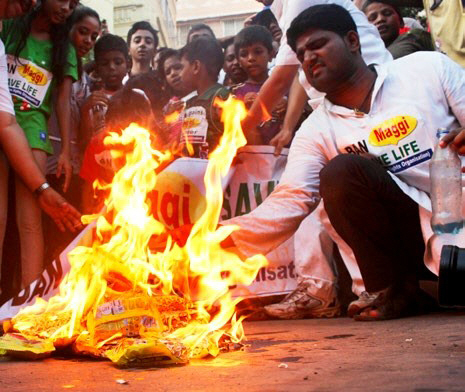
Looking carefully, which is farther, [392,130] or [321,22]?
[321,22]

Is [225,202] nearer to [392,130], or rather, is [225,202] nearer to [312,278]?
[312,278]

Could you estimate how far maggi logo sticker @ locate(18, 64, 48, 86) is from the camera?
4766mm

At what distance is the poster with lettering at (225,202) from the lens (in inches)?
171

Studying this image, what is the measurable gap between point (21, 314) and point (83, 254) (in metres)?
0.40

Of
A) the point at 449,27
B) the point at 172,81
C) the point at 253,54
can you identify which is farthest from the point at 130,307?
the point at 172,81

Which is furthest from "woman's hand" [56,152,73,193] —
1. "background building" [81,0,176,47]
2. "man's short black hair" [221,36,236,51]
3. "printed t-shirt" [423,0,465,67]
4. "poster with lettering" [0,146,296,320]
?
"background building" [81,0,176,47]

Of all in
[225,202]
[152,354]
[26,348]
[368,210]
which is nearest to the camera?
[152,354]

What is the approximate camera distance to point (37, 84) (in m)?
4.81

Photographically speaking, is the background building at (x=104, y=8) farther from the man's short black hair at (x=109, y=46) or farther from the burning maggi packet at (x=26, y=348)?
the burning maggi packet at (x=26, y=348)

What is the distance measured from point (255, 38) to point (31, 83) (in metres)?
1.84

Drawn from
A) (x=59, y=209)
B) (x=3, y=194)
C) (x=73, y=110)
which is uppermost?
(x=73, y=110)

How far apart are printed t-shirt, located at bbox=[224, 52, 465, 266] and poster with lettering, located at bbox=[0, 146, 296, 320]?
271mm

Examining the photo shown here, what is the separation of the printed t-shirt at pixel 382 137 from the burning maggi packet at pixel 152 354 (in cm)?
161

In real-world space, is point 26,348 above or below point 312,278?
below
